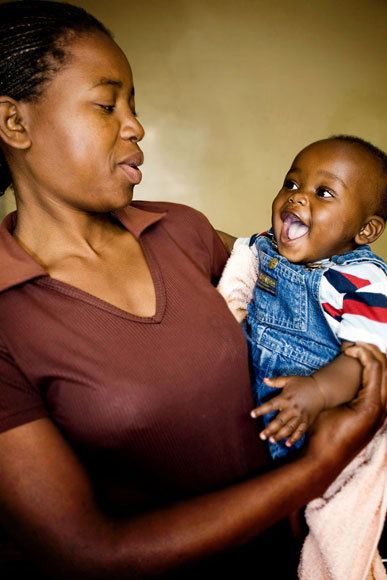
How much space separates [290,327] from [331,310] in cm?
12

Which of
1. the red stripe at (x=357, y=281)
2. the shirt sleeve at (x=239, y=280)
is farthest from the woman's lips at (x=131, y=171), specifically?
the red stripe at (x=357, y=281)

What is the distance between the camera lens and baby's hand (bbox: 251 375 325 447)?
821 mm

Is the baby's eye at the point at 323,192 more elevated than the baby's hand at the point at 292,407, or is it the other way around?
the baby's eye at the point at 323,192

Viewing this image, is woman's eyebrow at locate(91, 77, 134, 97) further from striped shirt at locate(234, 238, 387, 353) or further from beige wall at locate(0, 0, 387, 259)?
beige wall at locate(0, 0, 387, 259)

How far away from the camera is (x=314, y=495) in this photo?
29.5 inches

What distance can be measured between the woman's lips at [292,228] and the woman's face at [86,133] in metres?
0.44

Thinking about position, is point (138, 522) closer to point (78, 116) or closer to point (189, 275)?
point (189, 275)

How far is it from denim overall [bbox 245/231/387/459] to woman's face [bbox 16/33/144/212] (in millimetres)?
473

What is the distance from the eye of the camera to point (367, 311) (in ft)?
2.98

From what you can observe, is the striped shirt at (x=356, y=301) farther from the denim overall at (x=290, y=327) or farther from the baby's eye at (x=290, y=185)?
the baby's eye at (x=290, y=185)

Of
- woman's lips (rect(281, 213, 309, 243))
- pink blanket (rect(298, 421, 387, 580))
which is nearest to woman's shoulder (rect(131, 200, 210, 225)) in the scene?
woman's lips (rect(281, 213, 309, 243))

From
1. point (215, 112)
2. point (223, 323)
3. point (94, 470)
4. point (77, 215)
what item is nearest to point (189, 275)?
point (223, 323)

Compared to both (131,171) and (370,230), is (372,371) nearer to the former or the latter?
(370,230)

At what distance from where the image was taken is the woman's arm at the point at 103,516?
2.05 ft
